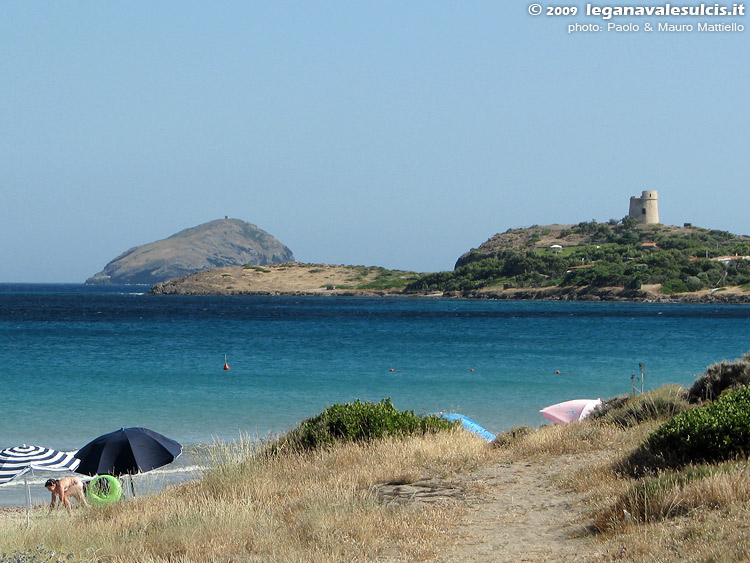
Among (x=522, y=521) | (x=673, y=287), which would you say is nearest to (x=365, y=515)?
(x=522, y=521)

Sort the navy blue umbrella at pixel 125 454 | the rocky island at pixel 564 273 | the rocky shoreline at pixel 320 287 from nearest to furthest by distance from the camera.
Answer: the navy blue umbrella at pixel 125 454, the rocky island at pixel 564 273, the rocky shoreline at pixel 320 287

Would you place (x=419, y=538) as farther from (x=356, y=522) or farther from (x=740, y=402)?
(x=740, y=402)

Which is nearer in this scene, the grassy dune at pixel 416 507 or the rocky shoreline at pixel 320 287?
the grassy dune at pixel 416 507

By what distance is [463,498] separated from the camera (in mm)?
8383

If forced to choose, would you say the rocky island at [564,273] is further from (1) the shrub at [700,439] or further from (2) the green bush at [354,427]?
(1) the shrub at [700,439]

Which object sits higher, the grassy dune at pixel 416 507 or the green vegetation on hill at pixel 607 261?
the green vegetation on hill at pixel 607 261

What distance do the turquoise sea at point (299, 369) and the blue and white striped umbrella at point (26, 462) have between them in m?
2.72

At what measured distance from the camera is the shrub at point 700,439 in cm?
782

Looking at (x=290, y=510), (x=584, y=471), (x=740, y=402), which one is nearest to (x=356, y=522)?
(x=290, y=510)

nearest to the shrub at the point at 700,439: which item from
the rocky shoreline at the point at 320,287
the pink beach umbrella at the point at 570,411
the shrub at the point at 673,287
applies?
the pink beach umbrella at the point at 570,411

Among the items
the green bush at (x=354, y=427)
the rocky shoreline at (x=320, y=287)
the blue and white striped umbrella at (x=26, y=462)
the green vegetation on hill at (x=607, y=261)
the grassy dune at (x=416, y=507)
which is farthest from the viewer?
the rocky shoreline at (x=320, y=287)

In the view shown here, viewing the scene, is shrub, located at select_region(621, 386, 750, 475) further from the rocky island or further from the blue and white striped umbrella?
the rocky island

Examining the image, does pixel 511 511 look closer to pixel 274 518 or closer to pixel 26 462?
pixel 274 518

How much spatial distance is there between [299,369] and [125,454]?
21.3m
